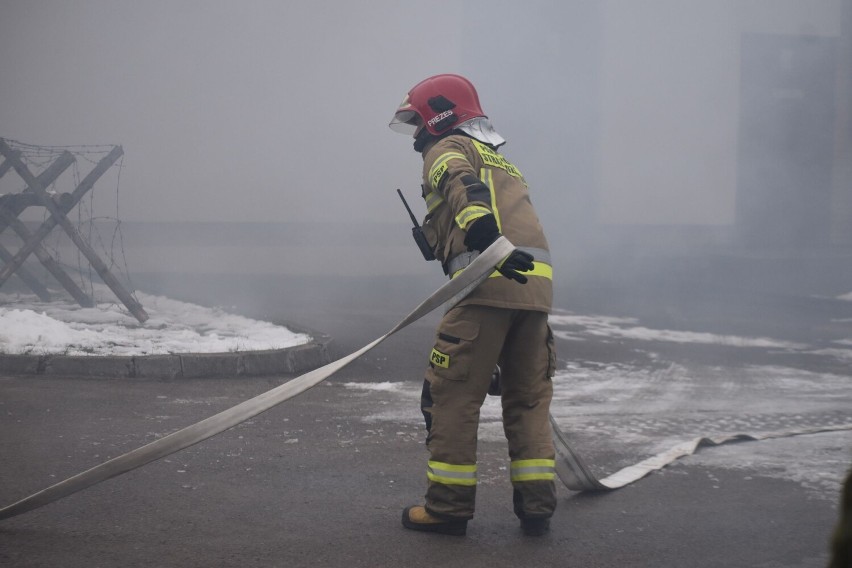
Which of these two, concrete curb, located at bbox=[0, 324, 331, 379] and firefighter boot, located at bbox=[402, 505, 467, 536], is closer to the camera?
firefighter boot, located at bbox=[402, 505, 467, 536]

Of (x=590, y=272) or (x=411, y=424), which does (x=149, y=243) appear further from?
(x=411, y=424)

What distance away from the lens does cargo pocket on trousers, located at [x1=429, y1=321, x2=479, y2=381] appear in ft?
9.59

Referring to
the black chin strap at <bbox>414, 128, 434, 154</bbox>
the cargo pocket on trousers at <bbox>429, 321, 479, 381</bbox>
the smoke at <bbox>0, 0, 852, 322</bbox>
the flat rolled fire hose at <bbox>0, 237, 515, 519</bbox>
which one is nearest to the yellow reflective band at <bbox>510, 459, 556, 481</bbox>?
the cargo pocket on trousers at <bbox>429, 321, 479, 381</bbox>

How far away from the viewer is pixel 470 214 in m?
2.81

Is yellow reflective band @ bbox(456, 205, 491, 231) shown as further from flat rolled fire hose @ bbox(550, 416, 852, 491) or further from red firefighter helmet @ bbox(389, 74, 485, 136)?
flat rolled fire hose @ bbox(550, 416, 852, 491)

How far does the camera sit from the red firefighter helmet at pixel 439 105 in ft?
10.5

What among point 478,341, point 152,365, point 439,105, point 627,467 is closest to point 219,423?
point 478,341

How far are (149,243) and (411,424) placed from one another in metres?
7.37

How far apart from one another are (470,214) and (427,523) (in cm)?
90

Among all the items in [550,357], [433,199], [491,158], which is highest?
[491,158]

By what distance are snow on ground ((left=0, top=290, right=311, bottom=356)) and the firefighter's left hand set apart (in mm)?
3325

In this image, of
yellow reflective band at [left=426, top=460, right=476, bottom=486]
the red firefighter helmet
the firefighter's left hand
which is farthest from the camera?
the red firefighter helmet

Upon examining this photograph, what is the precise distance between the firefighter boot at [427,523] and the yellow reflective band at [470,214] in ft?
2.75

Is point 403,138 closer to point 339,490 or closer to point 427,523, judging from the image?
point 339,490
